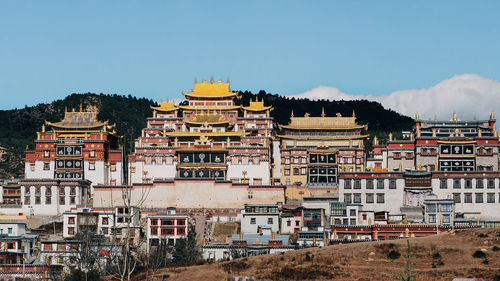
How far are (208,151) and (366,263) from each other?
38421 millimetres

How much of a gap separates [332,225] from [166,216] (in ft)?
60.1

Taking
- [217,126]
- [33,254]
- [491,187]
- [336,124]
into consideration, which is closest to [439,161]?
[491,187]

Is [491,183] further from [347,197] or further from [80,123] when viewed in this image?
[80,123]

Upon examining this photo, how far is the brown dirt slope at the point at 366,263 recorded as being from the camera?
289 feet

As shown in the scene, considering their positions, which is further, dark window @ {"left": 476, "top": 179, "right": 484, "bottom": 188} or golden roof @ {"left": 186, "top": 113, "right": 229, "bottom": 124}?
golden roof @ {"left": 186, "top": 113, "right": 229, "bottom": 124}

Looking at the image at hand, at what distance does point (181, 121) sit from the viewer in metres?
142

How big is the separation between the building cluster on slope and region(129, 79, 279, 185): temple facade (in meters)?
0.14

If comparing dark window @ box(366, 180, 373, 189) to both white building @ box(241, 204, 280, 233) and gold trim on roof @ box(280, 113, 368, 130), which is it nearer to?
white building @ box(241, 204, 280, 233)

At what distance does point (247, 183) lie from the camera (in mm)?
116875

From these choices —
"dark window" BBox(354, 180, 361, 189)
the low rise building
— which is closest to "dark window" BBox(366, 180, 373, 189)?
"dark window" BBox(354, 180, 361, 189)

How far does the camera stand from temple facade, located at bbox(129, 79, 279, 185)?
123 m

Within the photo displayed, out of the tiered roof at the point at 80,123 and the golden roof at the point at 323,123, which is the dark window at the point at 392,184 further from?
the tiered roof at the point at 80,123

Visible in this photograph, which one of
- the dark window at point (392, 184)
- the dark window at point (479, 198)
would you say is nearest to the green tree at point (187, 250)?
the dark window at point (392, 184)

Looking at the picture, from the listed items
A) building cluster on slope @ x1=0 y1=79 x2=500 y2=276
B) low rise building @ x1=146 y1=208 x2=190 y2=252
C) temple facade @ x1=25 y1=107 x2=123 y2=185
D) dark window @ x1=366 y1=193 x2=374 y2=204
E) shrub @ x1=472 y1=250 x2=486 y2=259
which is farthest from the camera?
temple facade @ x1=25 y1=107 x2=123 y2=185
